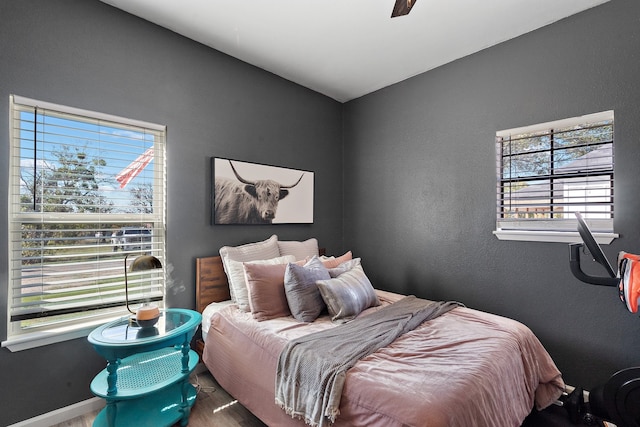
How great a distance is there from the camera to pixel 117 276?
7.69 ft

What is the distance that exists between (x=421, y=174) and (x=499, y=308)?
140cm

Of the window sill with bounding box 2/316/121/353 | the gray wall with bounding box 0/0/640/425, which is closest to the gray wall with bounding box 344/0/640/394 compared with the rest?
the gray wall with bounding box 0/0/640/425

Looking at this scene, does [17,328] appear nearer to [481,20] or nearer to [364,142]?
[364,142]

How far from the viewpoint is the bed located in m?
1.35

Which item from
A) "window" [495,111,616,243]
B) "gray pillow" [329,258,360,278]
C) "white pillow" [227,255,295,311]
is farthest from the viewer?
"gray pillow" [329,258,360,278]

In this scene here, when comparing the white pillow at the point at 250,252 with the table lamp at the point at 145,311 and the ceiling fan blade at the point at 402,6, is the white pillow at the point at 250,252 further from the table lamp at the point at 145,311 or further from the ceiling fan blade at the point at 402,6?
the ceiling fan blade at the point at 402,6

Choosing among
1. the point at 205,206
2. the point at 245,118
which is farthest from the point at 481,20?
the point at 205,206

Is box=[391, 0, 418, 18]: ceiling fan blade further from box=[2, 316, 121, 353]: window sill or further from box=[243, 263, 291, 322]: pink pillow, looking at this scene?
box=[2, 316, 121, 353]: window sill

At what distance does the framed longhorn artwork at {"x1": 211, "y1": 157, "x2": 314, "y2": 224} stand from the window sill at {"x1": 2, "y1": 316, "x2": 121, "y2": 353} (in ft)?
3.84

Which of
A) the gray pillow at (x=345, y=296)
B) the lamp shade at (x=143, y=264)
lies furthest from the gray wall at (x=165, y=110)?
the gray pillow at (x=345, y=296)

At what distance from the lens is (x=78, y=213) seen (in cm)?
217

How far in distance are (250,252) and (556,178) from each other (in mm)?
2582

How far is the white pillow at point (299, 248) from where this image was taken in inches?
124

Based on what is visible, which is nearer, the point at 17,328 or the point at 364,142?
the point at 17,328
